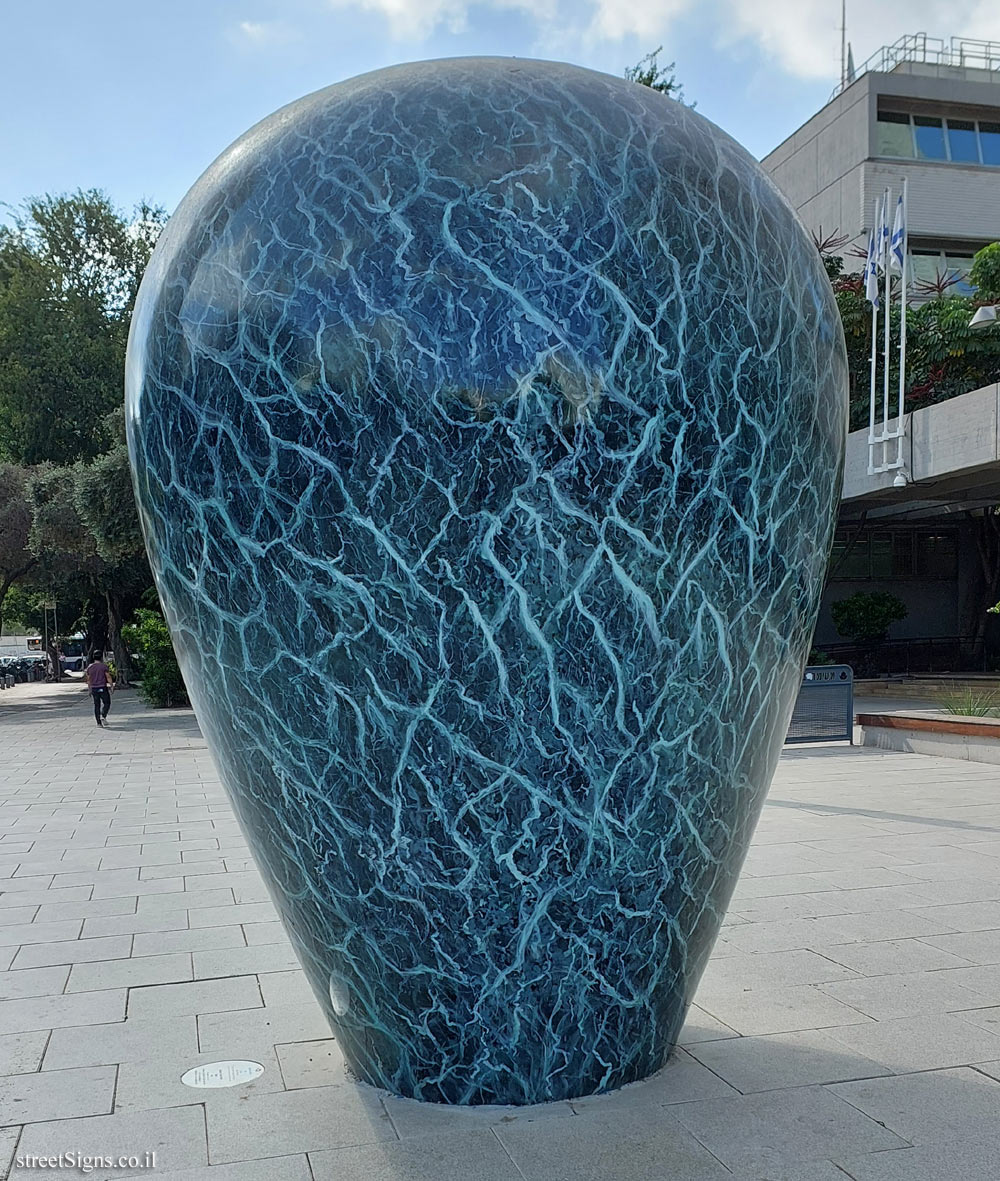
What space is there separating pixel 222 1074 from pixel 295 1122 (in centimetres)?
50

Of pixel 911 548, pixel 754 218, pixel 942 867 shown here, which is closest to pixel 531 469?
pixel 754 218

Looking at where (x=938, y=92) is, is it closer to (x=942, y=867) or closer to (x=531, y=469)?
(x=942, y=867)

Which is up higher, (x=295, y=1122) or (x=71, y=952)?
(x=295, y=1122)

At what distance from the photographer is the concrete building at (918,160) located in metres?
29.6

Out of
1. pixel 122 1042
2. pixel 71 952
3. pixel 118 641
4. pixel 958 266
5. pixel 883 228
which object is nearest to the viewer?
pixel 122 1042

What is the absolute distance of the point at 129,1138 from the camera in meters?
3.17

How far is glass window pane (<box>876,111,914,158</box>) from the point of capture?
3022 centimetres

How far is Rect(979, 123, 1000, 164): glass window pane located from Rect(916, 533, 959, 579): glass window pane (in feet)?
34.8

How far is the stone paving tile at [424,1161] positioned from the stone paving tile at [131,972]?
197 centimetres

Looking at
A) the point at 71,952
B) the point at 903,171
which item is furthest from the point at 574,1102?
the point at 903,171

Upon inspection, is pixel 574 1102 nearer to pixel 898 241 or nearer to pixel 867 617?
pixel 898 241

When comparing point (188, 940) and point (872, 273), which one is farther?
point (872, 273)

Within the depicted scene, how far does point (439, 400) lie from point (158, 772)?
11.0 metres

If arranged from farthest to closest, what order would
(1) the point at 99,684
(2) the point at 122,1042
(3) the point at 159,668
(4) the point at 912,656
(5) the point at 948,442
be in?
1. (4) the point at 912,656
2. (3) the point at 159,668
3. (1) the point at 99,684
4. (5) the point at 948,442
5. (2) the point at 122,1042
